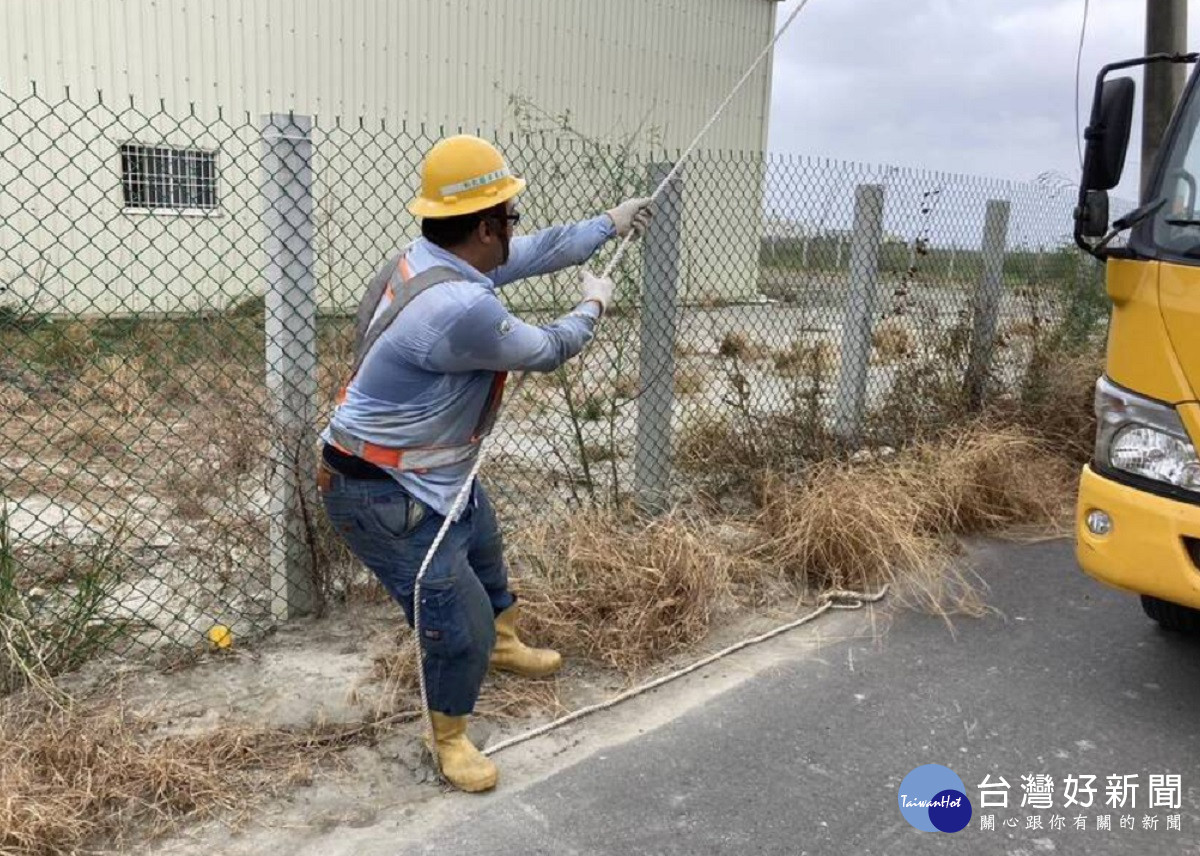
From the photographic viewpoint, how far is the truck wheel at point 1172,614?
12.5ft

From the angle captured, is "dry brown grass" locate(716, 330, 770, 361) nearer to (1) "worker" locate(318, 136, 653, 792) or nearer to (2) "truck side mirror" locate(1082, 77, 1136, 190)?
(2) "truck side mirror" locate(1082, 77, 1136, 190)

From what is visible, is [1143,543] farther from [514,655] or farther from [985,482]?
[985,482]

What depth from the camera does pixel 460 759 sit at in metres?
2.88

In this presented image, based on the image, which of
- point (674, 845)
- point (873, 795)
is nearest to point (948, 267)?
point (873, 795)

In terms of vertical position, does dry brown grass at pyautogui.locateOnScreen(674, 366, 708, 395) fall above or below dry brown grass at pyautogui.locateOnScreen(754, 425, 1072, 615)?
above

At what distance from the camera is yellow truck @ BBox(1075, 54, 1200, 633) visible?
2.92m

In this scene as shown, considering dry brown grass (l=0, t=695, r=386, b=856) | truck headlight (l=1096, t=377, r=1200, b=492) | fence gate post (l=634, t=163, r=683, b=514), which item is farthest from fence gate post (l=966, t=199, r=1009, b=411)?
dry brown grass (l=0, t=695, r=386, b=856)

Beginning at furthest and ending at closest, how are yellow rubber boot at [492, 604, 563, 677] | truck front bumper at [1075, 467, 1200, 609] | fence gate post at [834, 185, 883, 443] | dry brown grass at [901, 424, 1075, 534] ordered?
fence gate post at [834, 185, 883, 443] < dry brown grass at [901, 424, 1075, 534] < yellow rubber boot at [492, 604, 563, 677] < truck front bumper at [1075, 467, 1200, 609]

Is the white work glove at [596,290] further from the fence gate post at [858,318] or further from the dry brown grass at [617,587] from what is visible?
the fence gate post at [858,318]

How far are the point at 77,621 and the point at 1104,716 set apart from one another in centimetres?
355

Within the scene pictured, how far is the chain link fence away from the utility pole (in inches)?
43.1

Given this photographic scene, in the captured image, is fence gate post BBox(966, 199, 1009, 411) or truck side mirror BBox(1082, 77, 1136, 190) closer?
truck side mirror BBox(1082, 77, 1136, 190)

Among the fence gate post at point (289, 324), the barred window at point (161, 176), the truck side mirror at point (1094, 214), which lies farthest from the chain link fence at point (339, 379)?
the barred window at point (161, 176)

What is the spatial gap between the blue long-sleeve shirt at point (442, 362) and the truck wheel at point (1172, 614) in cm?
262
